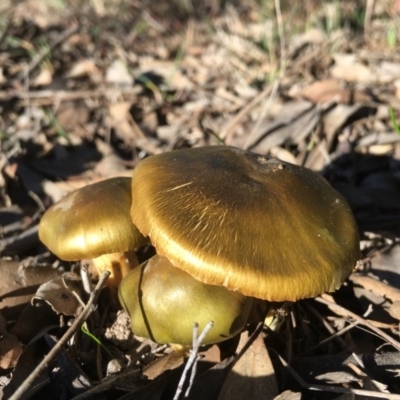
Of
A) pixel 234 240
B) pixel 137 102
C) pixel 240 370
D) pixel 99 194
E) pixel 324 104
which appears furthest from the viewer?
pixel 137 102

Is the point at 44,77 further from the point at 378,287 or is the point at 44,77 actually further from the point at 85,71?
the point at 378,287

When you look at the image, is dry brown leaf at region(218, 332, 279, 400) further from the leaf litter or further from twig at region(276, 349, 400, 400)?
twig at region(276, 349, 400, 400)

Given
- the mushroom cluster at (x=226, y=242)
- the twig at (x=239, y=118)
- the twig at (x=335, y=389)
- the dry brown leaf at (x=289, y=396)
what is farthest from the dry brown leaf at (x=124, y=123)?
the dry brown leaf at (x=289, y=396)

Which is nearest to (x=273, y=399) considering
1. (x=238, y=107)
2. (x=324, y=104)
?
(x=324, y=104)

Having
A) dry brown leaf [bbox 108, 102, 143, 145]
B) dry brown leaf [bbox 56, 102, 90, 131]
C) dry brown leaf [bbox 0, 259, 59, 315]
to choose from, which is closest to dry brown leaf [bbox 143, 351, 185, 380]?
dry brown leaf [bbox 0, 259, 59, 315]

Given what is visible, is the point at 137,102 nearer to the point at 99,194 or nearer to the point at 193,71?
the point at 193,71

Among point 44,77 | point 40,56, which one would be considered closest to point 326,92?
point 44,77

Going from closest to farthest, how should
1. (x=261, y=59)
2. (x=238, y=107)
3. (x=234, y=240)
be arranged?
(x=234, y=240) → (x=238, y=107) → (x=261, y=59)

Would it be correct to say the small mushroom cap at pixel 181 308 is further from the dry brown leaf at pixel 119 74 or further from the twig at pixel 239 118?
the dry brown leaf at pixel 119 74
